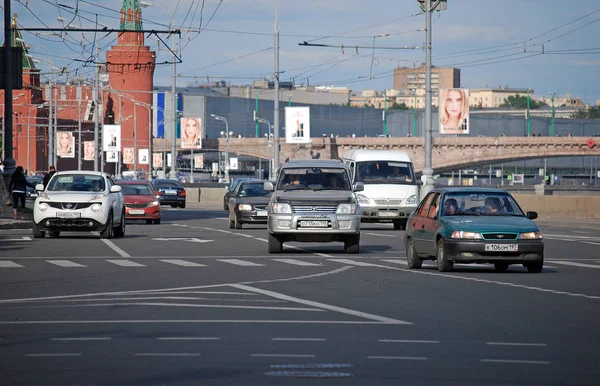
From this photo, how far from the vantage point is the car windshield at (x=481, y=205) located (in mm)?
20328

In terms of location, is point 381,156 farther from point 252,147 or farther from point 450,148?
point 252,147

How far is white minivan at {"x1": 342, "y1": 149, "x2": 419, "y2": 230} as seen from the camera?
37562mm

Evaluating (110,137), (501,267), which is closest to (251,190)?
(501,267)

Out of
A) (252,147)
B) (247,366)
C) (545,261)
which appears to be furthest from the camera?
(252,147)

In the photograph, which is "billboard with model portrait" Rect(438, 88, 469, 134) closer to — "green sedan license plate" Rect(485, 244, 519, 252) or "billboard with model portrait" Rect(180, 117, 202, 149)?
"green sedan license plate" Rect(485, 244, 519, 252)

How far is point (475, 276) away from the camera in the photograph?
62.7 feet

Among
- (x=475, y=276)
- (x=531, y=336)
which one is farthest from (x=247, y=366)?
(x=475, y=276)

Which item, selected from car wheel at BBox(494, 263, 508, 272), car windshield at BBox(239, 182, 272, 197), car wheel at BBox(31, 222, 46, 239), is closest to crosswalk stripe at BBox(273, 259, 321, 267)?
car wheel at BBox(494, 263, 508, 272)

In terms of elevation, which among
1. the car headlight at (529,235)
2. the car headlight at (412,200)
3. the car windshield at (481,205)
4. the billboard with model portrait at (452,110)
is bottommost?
the car headlight at (412,200)

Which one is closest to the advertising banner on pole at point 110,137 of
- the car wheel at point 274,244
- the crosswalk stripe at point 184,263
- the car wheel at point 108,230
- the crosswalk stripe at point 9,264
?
the car wheel at point 108,230

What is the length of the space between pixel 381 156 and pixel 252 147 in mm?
98880

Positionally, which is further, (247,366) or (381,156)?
(381,156)

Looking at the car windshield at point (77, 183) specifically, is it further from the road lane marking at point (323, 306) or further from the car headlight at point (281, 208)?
the road lane marking at point (323, 306)

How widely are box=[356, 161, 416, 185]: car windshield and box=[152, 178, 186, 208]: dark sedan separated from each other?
27.8 m
